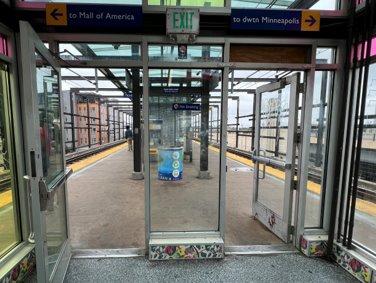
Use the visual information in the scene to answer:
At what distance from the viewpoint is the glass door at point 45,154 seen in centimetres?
142

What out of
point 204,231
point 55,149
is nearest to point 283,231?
point 204,231

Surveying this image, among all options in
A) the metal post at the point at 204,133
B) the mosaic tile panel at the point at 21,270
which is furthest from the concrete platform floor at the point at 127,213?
the mosaic tile panel at the point at 21,270

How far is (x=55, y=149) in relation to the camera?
2133 millimetres

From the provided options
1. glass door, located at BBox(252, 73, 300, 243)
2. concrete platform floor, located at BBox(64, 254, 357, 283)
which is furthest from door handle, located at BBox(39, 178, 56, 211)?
glass door, located at BBox(252, 73, 300, 243)

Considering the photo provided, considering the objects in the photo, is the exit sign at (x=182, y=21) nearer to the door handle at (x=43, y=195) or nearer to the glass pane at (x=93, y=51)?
the glass pane at (x=93, y=51)

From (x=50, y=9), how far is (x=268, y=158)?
285 cm

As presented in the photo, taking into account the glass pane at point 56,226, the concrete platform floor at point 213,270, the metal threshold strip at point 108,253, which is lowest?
the concrete platform floor at point 213,270

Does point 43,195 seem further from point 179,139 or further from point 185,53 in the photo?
point 179,139

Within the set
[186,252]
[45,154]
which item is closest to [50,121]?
Result: [45,154]

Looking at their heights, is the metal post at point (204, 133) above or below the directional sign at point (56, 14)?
below

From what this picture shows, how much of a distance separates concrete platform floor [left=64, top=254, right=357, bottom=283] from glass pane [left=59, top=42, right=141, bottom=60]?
210 centimetres

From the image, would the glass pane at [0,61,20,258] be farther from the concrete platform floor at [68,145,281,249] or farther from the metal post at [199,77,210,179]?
the metal post at [199,77,210,179]

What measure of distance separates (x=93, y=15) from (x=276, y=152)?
258 cm

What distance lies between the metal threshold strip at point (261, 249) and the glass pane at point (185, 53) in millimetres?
2084
